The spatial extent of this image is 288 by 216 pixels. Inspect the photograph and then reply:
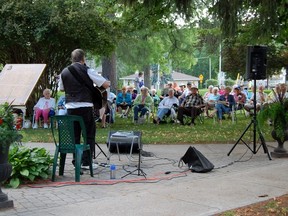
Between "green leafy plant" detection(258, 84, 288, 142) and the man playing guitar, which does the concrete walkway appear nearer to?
"green leafy plant" detection(258, 84, 288, 142)

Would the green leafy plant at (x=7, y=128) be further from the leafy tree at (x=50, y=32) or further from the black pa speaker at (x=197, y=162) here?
the leafy tree at (x=50, y=32)

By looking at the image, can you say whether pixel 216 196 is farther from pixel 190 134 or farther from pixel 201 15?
pixel 201 15

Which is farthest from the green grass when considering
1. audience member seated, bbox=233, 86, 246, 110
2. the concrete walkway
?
audience member seated, bbox=233, 86, 246, 110

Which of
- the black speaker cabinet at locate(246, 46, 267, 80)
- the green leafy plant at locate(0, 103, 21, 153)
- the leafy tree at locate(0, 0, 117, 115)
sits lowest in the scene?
the green leafy plant at locate(0, 103, 21, 153)

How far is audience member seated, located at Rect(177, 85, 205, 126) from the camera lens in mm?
15045

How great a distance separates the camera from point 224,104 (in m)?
16.3

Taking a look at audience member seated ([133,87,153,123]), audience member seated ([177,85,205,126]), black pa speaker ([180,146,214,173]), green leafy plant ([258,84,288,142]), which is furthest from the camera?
audience member seated ([133,87,153,123])

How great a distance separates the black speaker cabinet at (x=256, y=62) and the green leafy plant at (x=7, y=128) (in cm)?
548

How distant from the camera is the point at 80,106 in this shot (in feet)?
23.4

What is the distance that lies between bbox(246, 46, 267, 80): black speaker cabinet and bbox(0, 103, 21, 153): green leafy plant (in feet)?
18.0

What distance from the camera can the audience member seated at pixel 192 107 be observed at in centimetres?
1504

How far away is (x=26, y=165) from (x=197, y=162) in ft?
9.14

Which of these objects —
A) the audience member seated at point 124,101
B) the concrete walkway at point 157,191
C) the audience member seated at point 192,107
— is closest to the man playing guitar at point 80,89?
the concrete walkway at point 157,191

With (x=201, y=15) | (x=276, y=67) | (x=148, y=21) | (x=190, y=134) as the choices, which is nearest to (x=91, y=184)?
(x=190, y=134)
